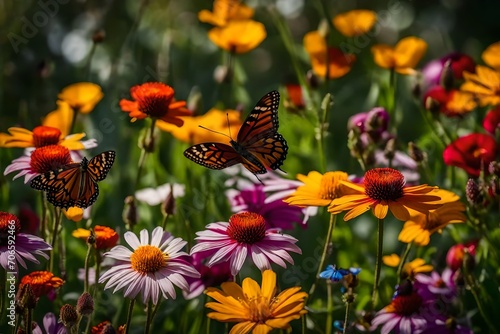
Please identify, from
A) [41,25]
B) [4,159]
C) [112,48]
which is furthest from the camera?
[112,48]

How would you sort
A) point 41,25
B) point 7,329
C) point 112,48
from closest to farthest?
point 7,329 < point 41,25 < point 112,48

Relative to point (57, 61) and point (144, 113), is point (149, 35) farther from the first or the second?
point (144, 113)

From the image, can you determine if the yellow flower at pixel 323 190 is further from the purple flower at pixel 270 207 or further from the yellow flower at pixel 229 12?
the yellow flower at pixel 229 12

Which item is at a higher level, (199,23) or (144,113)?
(199,23)

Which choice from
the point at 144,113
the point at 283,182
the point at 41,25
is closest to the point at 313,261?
the point at 283,182

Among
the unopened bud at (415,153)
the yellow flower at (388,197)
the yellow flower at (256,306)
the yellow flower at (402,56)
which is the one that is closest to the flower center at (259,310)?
the yellow flower at (256,306)

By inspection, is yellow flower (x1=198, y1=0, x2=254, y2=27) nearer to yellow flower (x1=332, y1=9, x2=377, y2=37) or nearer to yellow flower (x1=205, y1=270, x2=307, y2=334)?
yellow flower (x1=332, y1=9, x2=377, y2=37)

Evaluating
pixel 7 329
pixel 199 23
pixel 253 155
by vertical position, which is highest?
pixel 199 23

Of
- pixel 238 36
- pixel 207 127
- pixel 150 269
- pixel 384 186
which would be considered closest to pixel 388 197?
pixel 384 186
